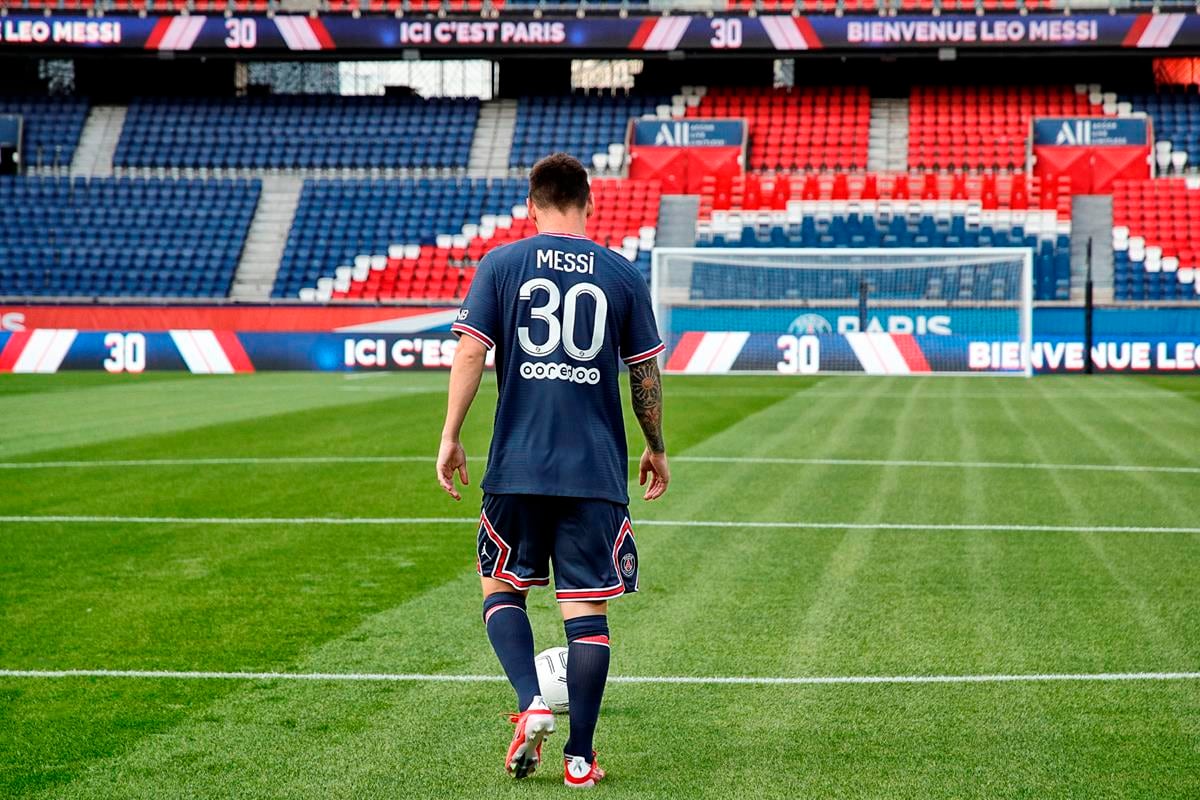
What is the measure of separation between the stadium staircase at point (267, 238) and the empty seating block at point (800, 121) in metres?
10.6

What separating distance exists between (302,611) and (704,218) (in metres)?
29.4

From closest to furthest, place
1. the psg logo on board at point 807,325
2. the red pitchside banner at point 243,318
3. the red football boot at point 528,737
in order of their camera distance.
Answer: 1. the red football boot at point 528,737
2. the psg logo on board at point 807,325
3. the red pitchside banner at point 243,318

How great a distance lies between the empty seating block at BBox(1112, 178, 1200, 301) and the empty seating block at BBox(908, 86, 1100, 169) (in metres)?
3.09

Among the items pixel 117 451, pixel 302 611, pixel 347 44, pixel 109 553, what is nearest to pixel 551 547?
pixel 302 611

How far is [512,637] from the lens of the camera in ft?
14.5

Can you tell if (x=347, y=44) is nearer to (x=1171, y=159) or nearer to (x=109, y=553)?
(x=1171, y=159)

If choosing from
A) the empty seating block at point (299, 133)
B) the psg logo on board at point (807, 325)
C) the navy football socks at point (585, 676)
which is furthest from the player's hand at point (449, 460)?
the empty seating block at point (299, 133)

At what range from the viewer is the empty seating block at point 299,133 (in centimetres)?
3919

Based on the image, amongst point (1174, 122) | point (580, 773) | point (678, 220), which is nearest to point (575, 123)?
point (678, 220)

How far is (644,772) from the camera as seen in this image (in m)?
4.39

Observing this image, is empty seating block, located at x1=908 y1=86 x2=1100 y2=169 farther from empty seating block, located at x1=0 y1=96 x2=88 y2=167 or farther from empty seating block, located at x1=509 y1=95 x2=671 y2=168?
empty seating block, located at x1=0 y1=96 x2=88 y2=167

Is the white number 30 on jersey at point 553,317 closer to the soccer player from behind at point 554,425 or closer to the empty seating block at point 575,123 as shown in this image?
the soccer player from behind at point 554,425

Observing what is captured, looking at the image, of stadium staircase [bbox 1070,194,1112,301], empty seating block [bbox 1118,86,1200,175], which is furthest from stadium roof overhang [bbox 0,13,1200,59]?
stadium staircase [bbox 1070,194,1112,301]

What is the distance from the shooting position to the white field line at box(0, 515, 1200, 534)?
908 centimetres
